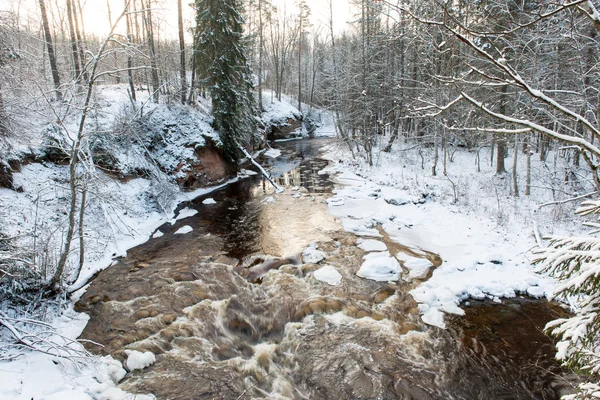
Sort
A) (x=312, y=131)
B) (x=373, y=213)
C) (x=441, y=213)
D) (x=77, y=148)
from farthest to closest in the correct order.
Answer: (x=312, y=131) < (x=373, y=213) < (x=441, y=213) < (x=77, y=148)

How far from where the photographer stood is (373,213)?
11953 millimetres

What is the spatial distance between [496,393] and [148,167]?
520 inches

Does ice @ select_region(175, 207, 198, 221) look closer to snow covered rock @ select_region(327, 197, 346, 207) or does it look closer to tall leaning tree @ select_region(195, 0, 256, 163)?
tall leaning tree @ select_region(195, 0, 256, 163)

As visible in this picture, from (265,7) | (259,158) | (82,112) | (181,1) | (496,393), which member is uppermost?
(265,7)

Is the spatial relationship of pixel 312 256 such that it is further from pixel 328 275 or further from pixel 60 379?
pixel 60 379

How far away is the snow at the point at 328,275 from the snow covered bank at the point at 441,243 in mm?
669

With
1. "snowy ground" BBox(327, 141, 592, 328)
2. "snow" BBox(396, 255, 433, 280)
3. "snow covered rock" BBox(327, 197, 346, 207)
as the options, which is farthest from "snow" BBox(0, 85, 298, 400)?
A: "snow" BBox(396, 255, 433, 280)

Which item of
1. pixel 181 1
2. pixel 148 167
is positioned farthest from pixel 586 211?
pixel 181 1

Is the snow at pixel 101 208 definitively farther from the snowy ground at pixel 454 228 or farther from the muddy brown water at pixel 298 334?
the snowy ground at pixel 454 228

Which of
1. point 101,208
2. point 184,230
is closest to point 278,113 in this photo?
point 184,230

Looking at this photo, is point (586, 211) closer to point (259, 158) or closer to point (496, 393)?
point (496, 393)

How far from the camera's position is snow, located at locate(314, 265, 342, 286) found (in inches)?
302

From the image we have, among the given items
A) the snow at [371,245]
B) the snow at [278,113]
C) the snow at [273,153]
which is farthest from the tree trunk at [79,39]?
the snow at [278,113]

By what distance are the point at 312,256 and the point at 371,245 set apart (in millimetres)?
1920
